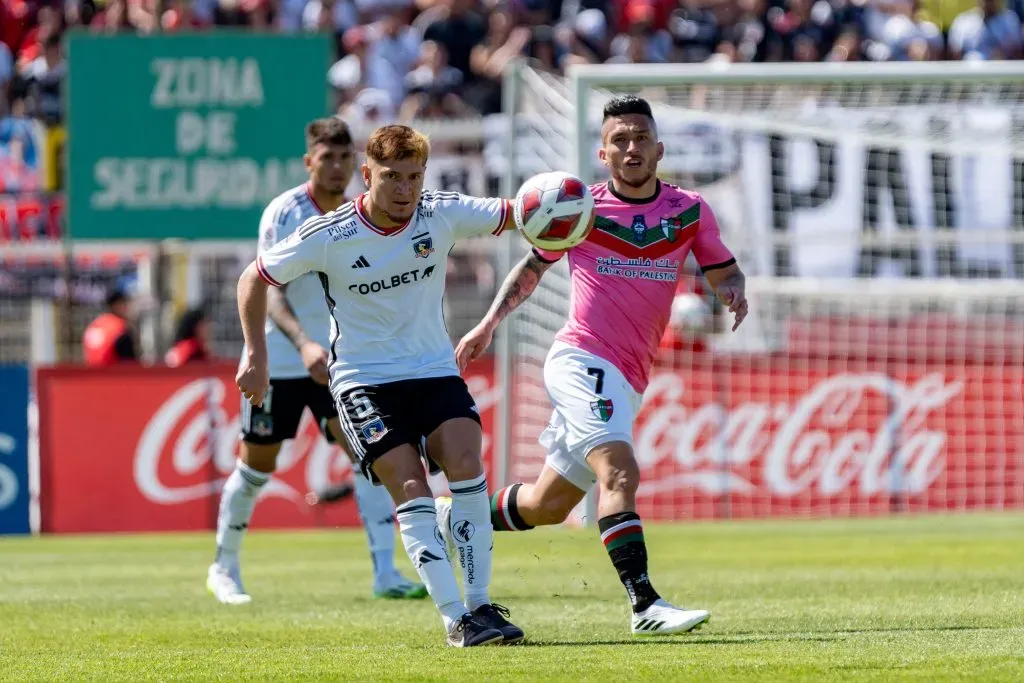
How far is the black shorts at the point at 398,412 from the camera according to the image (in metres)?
7.57

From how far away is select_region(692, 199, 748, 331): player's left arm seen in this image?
26.9 feet

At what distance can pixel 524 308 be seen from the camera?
1656cm

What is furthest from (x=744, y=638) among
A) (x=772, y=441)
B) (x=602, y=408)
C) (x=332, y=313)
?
(x=772, y=441)

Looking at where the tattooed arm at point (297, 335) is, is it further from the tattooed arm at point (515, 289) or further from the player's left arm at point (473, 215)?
the player's left arm at point (473, 215)

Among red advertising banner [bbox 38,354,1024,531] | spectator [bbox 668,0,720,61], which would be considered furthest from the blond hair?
spectator [bbox 668,0,720,61]

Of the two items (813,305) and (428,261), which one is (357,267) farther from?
(813,305)

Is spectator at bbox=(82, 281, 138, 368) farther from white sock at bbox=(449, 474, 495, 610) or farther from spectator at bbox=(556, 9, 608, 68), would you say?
white sock at bbox=(449, 474, 495, 610)

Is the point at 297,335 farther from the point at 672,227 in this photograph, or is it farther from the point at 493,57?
the point at 493,57

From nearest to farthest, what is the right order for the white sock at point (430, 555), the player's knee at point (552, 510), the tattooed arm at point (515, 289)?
1. the white sock at point (430, 555)
2. the tattooed arm at point (515, 289)
3. the player's knee at point (552, 510)

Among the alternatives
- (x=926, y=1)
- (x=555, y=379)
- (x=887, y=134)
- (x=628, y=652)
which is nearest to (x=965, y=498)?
(x=887, y=134)

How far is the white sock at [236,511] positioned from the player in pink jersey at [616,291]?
2.35 meters

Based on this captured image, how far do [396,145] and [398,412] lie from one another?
1.15 meters

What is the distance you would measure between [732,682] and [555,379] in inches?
103

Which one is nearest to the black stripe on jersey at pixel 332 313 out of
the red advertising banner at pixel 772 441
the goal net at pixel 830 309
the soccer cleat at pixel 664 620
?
the soccer cleat at pixel 664 620
